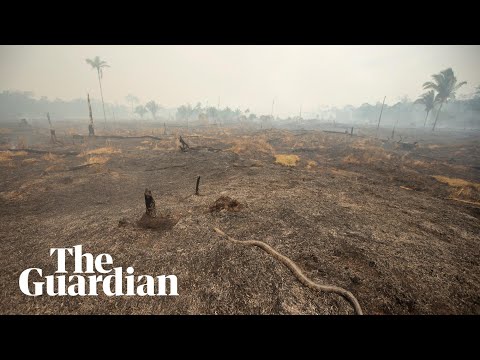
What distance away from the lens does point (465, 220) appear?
905 cm

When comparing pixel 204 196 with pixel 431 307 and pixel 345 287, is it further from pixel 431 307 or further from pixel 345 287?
pixel 431 307

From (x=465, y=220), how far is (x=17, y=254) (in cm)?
1636

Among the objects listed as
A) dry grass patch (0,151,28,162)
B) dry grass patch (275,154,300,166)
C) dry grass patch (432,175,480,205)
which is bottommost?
dry grass patch (0,151,28,162)

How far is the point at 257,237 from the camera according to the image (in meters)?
7.65

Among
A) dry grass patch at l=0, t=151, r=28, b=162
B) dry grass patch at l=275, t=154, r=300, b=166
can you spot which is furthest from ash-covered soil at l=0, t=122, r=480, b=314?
dry grass patch at l=0, t=151, r=28, b=162

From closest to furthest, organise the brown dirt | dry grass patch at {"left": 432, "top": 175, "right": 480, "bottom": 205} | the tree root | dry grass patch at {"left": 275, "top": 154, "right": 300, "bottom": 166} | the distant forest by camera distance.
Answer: the tree root → the brown dirt → dry grass patch at {"left": 432, "top": 175, "right": 480, "bottom": 205} → dry grass patch at {"left": 275, "top": 154, "right": 300, "bottom": 166} → the distant forest

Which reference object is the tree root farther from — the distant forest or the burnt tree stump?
the distant forest

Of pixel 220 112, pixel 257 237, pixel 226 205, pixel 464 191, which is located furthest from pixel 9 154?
pixel 220 112

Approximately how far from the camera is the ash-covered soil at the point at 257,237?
5.35 meters

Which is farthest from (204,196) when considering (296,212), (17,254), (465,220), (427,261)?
(465,220)

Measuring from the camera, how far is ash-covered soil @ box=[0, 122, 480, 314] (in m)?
5.35

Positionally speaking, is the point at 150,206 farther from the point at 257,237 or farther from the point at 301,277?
the point at 301,277

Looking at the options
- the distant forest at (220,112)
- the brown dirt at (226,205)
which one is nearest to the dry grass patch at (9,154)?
the brown dirt at (226,205)

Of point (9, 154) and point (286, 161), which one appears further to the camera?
A: point (9, 154)
